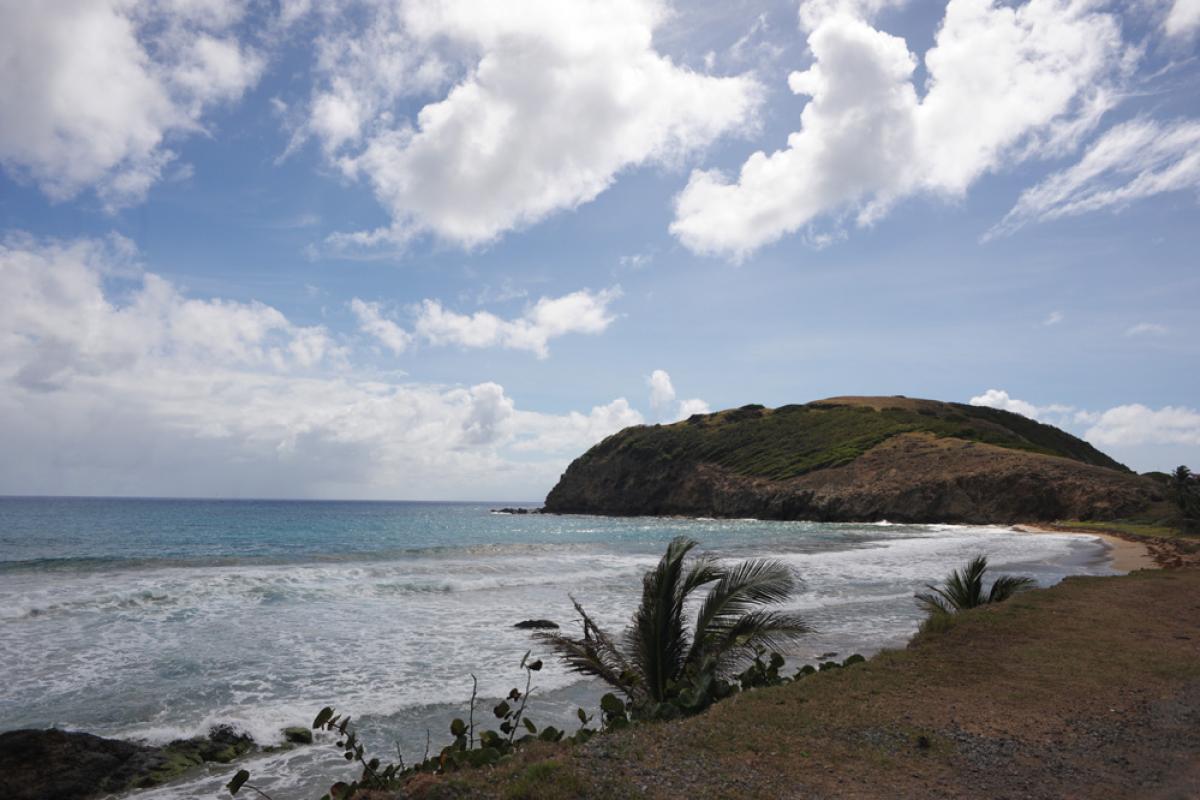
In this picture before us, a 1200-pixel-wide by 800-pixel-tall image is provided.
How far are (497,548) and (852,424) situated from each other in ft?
237

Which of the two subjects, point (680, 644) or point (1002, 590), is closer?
point (680, 644)

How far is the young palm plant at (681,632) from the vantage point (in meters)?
7.51

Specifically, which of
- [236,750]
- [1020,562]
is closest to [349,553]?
[236,750]

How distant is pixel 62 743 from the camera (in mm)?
7445

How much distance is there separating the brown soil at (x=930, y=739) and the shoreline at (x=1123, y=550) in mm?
17682

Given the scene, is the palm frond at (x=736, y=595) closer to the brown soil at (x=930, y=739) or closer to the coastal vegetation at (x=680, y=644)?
the coastal vegetation at (x=680, y=644)

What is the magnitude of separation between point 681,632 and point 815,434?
314ft

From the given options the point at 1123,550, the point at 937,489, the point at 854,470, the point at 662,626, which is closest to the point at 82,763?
the point at 662,626

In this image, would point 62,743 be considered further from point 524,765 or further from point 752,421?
point 752,421

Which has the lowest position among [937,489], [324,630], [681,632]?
[324,630]

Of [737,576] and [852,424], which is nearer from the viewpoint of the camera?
[737,576]

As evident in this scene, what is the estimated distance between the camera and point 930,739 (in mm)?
6121

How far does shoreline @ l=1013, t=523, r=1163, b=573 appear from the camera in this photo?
977 inches

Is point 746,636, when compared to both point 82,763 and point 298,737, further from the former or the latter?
point 82,763
